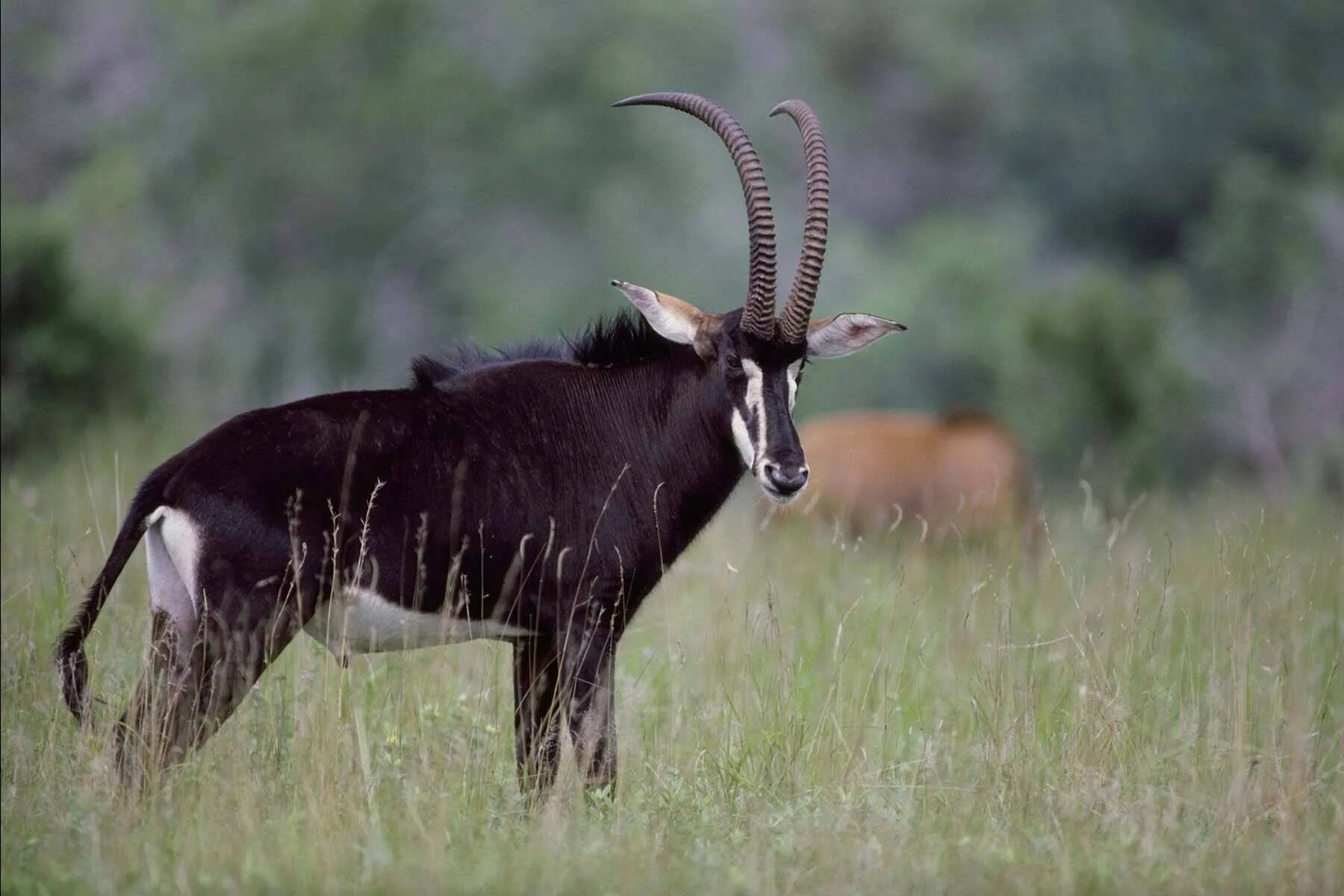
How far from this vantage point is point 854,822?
568 cm

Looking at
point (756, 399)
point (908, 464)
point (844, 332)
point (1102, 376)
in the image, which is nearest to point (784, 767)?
point (756, 399)

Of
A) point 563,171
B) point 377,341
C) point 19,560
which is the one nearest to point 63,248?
point 19,560

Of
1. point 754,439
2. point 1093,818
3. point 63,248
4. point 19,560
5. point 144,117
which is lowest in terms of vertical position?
point 1093,818

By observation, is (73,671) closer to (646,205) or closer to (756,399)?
(756,399)

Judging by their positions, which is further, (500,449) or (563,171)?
(563,171)

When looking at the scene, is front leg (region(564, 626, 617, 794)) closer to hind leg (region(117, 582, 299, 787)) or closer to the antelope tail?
hind leg (region(117, 582, 299, 787))

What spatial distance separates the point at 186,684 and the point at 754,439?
7.48 feet

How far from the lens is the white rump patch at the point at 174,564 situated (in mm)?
5637

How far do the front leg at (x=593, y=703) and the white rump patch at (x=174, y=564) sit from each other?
1.38m

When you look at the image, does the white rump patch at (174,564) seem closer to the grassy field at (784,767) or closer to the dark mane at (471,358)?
the grassy field at (784,767)

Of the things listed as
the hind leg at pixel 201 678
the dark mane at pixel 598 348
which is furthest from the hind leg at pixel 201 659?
the dark mane at pixel 598 348

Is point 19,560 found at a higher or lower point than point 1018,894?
higher

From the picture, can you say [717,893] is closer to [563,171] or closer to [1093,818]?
[1093,818]

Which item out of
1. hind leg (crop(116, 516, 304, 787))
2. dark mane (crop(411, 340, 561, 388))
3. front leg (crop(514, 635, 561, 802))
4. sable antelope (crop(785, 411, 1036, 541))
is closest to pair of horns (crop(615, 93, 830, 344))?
dark mane (crop(411, 340, 561, 388))
